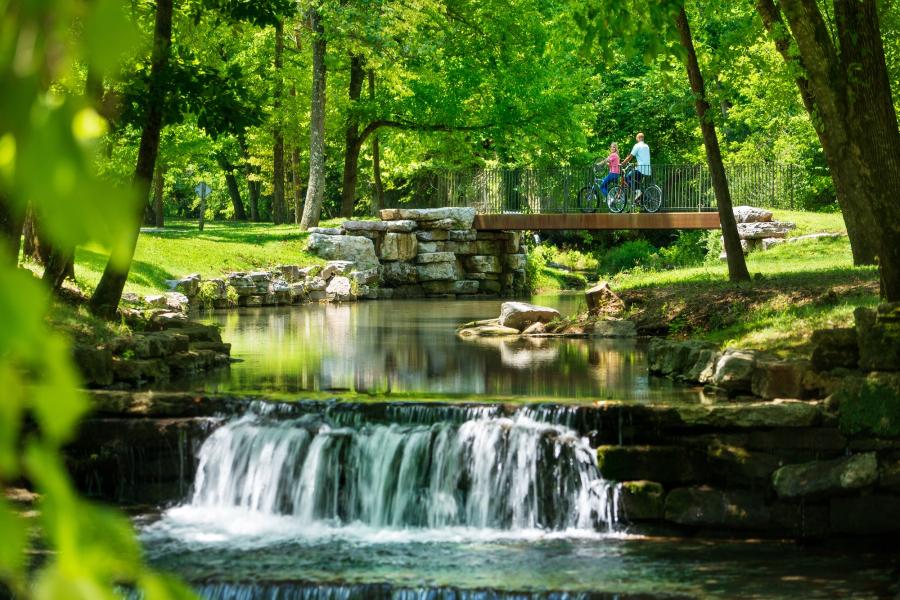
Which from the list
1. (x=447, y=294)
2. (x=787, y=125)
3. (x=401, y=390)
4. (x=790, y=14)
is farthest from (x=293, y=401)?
(x=787, y=125)

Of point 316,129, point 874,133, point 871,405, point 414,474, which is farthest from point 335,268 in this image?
point 871,405

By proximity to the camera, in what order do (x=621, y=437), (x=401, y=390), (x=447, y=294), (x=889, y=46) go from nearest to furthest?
(x=621, y=437) < (x=401, y=390) < (x=889, y=46) < (x=447, y=294)

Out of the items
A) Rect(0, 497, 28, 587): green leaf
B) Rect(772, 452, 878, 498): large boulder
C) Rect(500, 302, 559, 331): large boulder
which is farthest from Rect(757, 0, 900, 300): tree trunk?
Rect(0, 497, 28, 587): green leaf

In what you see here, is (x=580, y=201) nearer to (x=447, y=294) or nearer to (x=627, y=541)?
(x=447, y=294)

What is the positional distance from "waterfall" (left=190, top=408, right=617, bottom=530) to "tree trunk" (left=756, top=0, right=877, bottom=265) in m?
3.81

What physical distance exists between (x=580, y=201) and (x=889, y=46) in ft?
44.5

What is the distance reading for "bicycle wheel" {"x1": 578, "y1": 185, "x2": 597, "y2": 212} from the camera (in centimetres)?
3631

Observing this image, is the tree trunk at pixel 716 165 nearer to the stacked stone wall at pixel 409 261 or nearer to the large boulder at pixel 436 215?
the stacked stone wall at pixel 409 261

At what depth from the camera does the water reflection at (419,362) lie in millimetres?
14172

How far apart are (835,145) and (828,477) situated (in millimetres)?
3709

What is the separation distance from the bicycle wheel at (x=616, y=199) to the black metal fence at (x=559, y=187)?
255 centimetres

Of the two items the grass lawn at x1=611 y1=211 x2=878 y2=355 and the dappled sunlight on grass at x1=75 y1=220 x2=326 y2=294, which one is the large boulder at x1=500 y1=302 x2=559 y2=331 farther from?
the dappled sunlight on grass at x1=75 y1=220 x2=326 y2=294

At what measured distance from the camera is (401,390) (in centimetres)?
1410

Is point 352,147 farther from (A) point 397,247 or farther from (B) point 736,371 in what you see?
A: (B) point 736,371
